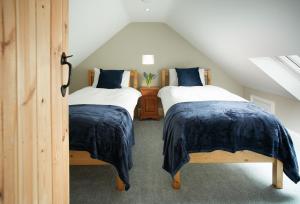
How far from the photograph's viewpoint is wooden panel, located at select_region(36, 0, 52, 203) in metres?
0.86

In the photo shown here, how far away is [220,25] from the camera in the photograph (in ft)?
10.7

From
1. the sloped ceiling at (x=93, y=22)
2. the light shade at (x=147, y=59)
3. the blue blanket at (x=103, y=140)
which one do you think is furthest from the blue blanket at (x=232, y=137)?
the light shade at (x=147, y=59)

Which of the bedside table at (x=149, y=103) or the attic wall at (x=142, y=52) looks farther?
the attic wall at (x=142, y=52)

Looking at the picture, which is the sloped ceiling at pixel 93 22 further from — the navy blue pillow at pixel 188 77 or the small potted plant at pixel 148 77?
the navy blue pillow at pixel 188 77

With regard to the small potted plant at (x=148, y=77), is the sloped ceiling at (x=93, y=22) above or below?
above

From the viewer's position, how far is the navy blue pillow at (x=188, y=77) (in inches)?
181

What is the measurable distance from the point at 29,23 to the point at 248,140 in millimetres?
1980

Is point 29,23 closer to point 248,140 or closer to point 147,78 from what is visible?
point 248,140

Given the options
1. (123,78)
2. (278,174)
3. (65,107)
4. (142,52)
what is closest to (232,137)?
(278,174)

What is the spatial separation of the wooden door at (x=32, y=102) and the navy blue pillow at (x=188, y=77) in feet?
12.0

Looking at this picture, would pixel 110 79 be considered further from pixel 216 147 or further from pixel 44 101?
pixel 44 101

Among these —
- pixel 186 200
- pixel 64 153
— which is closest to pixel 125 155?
pixel 186 200

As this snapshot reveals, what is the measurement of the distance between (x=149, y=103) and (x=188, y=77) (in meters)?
0.93

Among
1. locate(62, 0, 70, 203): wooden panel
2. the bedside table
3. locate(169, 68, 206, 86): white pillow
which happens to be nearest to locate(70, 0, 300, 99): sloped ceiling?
locate(169, 68, 206, 86): white pillow
